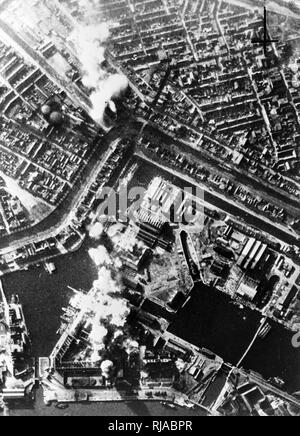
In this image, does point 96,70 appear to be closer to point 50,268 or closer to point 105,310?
point 50,268

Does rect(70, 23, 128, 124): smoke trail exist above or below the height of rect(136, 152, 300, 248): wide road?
above

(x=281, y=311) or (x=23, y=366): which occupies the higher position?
(x=281, y=311)

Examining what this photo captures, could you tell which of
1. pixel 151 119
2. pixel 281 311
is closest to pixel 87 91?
pixel 151 119

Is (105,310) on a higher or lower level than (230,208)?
lower

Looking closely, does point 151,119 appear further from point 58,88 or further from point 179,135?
point 58,88

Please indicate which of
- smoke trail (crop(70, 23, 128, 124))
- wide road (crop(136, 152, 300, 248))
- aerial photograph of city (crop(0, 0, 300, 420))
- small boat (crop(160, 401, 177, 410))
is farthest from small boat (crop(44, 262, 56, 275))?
small boat (crop(160, 401, 177, 410))

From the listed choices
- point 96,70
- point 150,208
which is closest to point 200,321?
point 150,208

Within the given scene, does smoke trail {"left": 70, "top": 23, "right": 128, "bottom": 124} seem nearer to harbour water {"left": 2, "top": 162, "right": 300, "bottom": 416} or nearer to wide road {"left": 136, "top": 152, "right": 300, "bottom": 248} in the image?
wide road {"left": 136, "top": 152, "right": 300, "bottom": 248}

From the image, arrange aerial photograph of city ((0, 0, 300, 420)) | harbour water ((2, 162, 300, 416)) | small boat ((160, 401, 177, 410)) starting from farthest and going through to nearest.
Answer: harbour water ((2, 162, 300, 416)) < aerial photograph of city ((0, 0, 300, 420)) < small boat ((160, 401, 177, 410))
